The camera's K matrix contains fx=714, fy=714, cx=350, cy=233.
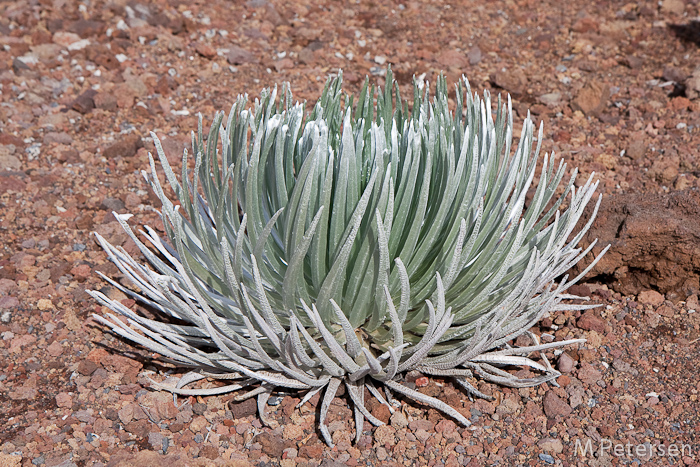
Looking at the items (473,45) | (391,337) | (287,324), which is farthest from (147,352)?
(473,45)

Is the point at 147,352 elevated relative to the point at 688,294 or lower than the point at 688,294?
lower

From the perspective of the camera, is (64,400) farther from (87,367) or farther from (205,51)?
(205,51)

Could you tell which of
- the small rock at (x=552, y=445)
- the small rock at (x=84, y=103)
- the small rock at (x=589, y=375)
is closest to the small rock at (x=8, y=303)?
the small rock at (x=84, y=103)

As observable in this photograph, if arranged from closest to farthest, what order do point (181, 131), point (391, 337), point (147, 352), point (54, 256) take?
point (391, 337) < point (147, 352) < point (54, 256) < point (181, 131)

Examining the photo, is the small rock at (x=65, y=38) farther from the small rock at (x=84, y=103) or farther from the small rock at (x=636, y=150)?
the small rock at (x=636, y=150)

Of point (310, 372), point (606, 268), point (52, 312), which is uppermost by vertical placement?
point (606, 268)

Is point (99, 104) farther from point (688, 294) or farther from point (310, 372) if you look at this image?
point (688, 294)

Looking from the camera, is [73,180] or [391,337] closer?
[391,337]
